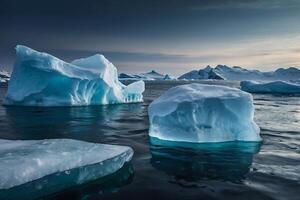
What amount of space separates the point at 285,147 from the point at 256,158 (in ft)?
5.58

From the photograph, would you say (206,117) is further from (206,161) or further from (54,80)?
(54,80)

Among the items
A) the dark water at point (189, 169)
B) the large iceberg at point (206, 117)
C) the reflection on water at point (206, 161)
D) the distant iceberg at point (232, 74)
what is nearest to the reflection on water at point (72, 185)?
the dark water at point (189, 169)

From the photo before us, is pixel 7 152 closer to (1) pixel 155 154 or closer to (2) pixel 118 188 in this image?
(2) pixel 118 188

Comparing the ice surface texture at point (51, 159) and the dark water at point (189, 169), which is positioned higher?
the ice surface texture at point (51, 159)

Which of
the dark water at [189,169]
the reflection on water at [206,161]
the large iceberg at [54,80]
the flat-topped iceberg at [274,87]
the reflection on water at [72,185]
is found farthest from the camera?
the flat-topped iceberg at [274,87]

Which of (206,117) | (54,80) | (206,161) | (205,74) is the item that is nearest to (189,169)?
(206,161)

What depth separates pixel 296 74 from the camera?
461ft

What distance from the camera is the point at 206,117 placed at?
877 centimetres

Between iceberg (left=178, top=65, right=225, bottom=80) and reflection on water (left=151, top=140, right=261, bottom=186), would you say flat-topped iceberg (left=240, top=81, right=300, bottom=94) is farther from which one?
iceberg (left=178, top=65, right=225, bottom=80)

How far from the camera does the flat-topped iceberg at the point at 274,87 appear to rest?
115ft

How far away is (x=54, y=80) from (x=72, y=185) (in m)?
14.2

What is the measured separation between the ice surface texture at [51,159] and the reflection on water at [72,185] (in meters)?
0.06

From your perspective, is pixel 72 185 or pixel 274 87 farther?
pixel 274 87

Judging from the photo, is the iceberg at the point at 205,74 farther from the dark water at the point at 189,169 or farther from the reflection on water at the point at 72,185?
the reflection on water at the point at 72,185
